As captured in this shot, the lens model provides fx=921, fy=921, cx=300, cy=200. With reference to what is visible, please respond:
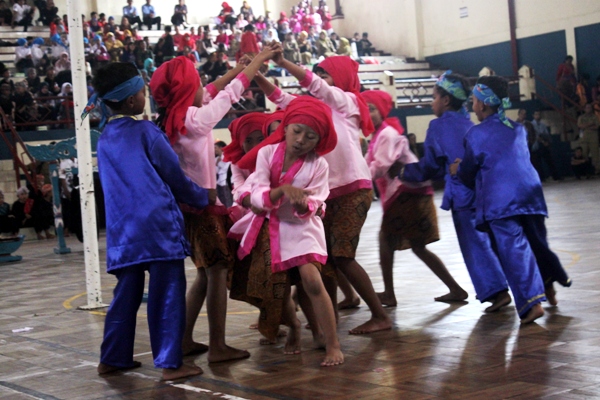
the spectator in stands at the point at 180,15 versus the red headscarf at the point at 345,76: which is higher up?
the spectator in stands at the point at 180,15

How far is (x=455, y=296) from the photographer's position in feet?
21.4

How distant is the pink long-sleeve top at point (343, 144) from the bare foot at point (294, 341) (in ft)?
2.98

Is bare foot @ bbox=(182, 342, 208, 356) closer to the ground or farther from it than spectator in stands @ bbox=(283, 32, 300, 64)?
closer to the ground

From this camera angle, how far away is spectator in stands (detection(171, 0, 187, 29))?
27.8 m

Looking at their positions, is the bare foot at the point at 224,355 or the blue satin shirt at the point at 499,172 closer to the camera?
the bare foot at the point at 224,355

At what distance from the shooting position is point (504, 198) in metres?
5.66

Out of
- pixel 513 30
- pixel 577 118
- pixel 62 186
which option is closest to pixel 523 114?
pixel 577 118

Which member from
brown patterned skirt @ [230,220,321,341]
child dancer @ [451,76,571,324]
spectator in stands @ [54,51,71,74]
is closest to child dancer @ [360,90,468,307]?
child dancer @ [451,76,571,324]

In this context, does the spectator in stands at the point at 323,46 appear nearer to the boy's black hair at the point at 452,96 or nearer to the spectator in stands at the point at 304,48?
the spectator in stands at the point at 304,48

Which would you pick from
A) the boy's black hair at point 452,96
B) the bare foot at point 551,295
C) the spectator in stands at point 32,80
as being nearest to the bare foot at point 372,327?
the bare foot at point 551,295

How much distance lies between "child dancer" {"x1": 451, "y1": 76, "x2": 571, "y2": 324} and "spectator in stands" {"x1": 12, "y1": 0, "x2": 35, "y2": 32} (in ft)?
66.7

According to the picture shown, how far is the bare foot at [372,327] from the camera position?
553cm

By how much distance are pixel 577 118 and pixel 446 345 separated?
816 inches

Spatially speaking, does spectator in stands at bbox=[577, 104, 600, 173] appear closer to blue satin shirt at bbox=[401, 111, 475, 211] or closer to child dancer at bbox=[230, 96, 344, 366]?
blue satin shirt at bbox=[401, 111, 475, 211]
